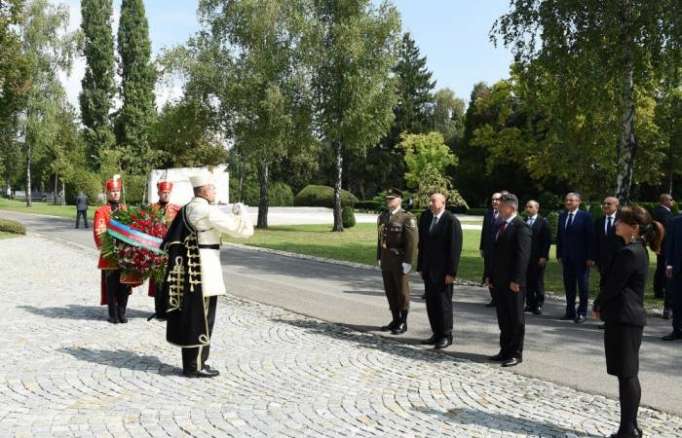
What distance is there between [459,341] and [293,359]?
8.42 feet

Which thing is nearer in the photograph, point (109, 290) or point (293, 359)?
point (293, 359)

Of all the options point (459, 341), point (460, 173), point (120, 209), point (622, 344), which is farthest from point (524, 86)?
point (460, 173)

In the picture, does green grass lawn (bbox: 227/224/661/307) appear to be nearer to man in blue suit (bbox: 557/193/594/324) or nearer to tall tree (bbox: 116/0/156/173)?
man in blue suit (bbox: 557/193/594/324)

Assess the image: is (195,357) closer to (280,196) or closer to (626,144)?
(626,144)

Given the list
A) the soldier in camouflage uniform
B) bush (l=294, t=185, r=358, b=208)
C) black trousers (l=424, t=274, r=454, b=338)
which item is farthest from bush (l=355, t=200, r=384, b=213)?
black trousers (l=424, t=274, r=454, b=338)

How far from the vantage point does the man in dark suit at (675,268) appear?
29.2 ft

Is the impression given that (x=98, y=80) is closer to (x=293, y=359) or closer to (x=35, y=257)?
(x=35, y=257)

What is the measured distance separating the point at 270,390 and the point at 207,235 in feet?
5.89

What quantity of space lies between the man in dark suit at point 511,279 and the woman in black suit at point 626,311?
2127 millimetres

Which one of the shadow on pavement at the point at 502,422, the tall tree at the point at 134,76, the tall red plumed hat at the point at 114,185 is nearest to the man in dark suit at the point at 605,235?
the shadow on pavement at the point at 502,422

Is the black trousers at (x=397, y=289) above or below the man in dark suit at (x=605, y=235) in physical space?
below

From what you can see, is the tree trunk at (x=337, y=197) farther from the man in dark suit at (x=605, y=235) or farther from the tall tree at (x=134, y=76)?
the tall tree at (x=134, y=76)

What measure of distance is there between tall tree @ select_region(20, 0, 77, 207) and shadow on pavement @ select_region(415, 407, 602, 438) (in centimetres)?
Result: 5095

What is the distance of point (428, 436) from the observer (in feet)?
16.3
